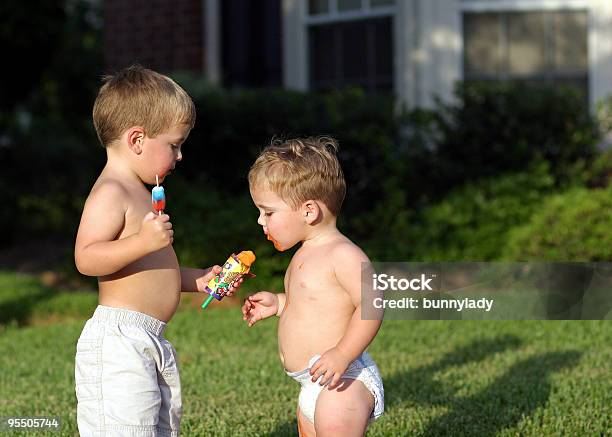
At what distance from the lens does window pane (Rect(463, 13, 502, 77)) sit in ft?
30.2

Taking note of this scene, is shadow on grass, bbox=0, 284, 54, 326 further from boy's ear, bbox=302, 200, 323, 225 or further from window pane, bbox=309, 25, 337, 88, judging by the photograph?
boy's ear, bbox=302, 200, 323, 225

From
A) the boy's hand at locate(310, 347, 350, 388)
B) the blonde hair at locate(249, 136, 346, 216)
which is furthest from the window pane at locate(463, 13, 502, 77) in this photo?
the boy's hand at locate(310, 347, 350, 388)

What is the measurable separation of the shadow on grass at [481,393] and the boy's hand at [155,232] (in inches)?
68.7

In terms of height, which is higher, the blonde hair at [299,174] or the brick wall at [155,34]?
the brick wall at [155,34]

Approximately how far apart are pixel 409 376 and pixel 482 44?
470 centimetres

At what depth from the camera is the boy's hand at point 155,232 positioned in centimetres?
319

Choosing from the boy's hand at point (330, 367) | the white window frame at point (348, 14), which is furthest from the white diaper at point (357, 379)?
the white window frame at point (348, 14)

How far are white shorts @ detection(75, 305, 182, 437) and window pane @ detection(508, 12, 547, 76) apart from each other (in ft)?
21.5

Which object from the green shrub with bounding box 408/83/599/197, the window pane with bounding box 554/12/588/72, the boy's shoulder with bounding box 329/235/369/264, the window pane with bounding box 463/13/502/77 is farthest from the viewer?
the window pane with bounding box 463/13/502/77

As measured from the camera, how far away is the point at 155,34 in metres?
11.0

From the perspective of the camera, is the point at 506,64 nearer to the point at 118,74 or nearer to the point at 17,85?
the point at 118,74

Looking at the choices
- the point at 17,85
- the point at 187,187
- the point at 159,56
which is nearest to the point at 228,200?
the point at 187,187

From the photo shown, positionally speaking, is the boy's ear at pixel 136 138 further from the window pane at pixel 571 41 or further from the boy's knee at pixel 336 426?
the window pane at pixel 571 41

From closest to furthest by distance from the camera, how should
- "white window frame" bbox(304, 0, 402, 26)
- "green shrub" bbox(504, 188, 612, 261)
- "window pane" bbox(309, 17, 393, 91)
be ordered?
"green shrub" bbox(504, 188, 612, 261)
"white window frame" bbox(304, 0, 402, 26)
"window pane" bbox(309, 17, 393, 91)
